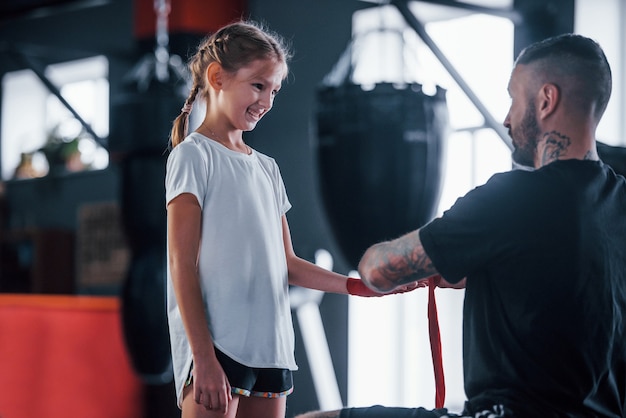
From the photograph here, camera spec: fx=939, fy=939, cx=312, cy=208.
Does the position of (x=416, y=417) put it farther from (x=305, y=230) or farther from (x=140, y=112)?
(x=305, y=230)

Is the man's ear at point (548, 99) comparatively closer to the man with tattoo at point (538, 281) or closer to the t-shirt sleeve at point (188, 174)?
the man with tattoo at point (538, 281)

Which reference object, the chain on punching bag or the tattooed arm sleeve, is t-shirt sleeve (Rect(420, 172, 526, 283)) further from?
the chain on punching bag

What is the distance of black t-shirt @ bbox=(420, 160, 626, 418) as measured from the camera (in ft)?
4.10

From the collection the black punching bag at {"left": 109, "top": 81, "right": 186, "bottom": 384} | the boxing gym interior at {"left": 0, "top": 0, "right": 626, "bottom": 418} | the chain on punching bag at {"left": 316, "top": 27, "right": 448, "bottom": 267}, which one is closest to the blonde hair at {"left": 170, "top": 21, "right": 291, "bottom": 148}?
the boxing gym interior at {"left": 0, "top": 0, "right": 626, "bottom": 418}

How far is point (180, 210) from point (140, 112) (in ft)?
7.53

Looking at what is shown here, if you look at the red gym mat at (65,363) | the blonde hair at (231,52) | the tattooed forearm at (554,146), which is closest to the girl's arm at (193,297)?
the blonde hair at (231,52)

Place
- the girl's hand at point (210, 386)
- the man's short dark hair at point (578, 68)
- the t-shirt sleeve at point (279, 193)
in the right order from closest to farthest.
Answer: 1. the girl's hand at point (210, 386)
2. the man's short dark hair at point (578, 68)
3. the t-shirt sleeve at point (279, 193)

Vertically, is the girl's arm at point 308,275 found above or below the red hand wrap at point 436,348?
above

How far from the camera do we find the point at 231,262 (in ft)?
4.31

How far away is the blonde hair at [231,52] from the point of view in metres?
1.36

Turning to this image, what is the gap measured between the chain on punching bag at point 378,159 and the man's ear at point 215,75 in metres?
1.06

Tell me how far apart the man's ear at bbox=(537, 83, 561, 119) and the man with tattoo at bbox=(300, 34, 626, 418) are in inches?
0.4

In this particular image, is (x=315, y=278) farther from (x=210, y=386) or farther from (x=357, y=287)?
(x=210, y=386)

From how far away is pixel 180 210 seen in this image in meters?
1.29
